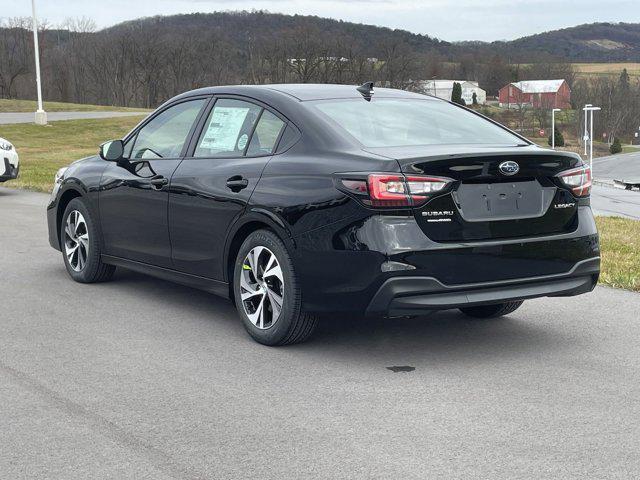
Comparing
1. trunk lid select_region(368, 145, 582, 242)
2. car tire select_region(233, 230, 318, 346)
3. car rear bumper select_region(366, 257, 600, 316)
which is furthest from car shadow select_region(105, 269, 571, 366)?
trunk lid select_region(368, 145, 582, 242)

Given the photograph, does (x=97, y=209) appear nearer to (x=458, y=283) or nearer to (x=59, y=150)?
(x=458, y=283)

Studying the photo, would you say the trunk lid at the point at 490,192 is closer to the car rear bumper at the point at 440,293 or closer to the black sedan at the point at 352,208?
the black sedan at the point at 352,208

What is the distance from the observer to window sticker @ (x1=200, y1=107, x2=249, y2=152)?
635 centimetres

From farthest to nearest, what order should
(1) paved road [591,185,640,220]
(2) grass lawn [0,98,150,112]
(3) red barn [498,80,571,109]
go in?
(3) red barn [498,80,571,109] → (2) grass lawn [0,98,150,112] → (1) paved road [591,185,640,220]

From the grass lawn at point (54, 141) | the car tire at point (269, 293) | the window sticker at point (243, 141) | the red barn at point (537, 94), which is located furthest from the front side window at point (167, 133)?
the red barn at point (537, 94)

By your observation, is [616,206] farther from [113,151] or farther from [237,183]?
[237,183]

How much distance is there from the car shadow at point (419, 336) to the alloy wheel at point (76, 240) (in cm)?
113

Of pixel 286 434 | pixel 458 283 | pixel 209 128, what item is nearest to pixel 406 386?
pixel 458 283

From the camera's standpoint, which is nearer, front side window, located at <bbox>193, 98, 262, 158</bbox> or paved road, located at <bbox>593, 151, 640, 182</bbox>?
front side window, located at <bbox>193, 98, 262, 158</bbox>

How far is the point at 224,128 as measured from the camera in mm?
6480

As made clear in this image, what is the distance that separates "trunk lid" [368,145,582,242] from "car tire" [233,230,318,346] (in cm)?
87

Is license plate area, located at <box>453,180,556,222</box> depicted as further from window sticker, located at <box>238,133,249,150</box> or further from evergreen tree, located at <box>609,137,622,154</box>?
evergreen tree, located at <box>609,137,622,154</box>

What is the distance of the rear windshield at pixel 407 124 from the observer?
18.9 feet

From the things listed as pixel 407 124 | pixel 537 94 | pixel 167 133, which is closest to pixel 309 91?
pixel 407 124
